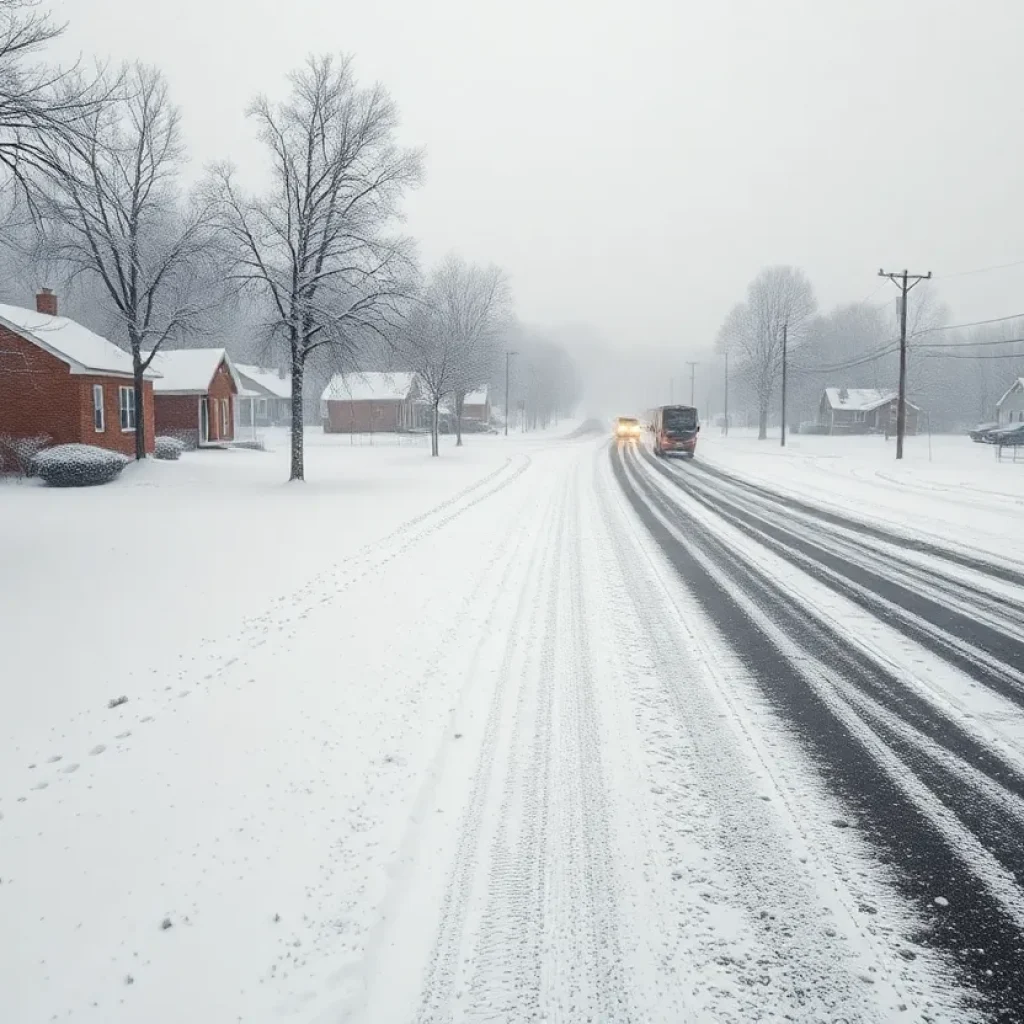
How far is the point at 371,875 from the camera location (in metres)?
3.86

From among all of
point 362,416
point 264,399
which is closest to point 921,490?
point 362,416

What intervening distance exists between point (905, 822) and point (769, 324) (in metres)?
69.9

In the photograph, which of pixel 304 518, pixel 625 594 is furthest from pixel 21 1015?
pixel 304 518

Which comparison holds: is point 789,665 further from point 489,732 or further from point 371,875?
point 371,875

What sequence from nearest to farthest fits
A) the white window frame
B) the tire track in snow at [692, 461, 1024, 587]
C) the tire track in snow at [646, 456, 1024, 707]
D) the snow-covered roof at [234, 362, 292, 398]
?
the tire track in snow at [646, 456, 1024, 707]
the tire track in snow at [692, 461, 1024, 587]
the white window frame
the snow-covered roof at [234, 362, 292, 398]

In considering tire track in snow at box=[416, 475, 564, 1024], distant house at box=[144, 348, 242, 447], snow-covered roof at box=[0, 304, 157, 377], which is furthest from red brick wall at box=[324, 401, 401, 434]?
tire track in snow at box=[416, 475, 564, 1024]

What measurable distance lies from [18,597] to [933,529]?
1665 centimetres

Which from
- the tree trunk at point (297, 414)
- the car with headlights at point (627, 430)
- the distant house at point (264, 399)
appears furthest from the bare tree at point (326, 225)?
the distant house at point (264, 399)

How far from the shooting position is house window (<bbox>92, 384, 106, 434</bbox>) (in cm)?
2688

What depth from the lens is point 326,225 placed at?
22.2 m

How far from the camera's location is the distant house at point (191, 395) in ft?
122

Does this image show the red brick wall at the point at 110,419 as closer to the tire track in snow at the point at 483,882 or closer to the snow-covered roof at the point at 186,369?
the snow-covered roof at the point at 186,369

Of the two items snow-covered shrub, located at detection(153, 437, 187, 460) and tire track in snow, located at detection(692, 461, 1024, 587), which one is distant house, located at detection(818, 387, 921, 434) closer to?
tire track in snow, located at detection(692, 461, 1024, 587)

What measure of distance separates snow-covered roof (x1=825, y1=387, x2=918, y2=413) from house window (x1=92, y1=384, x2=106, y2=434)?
2674 inches
